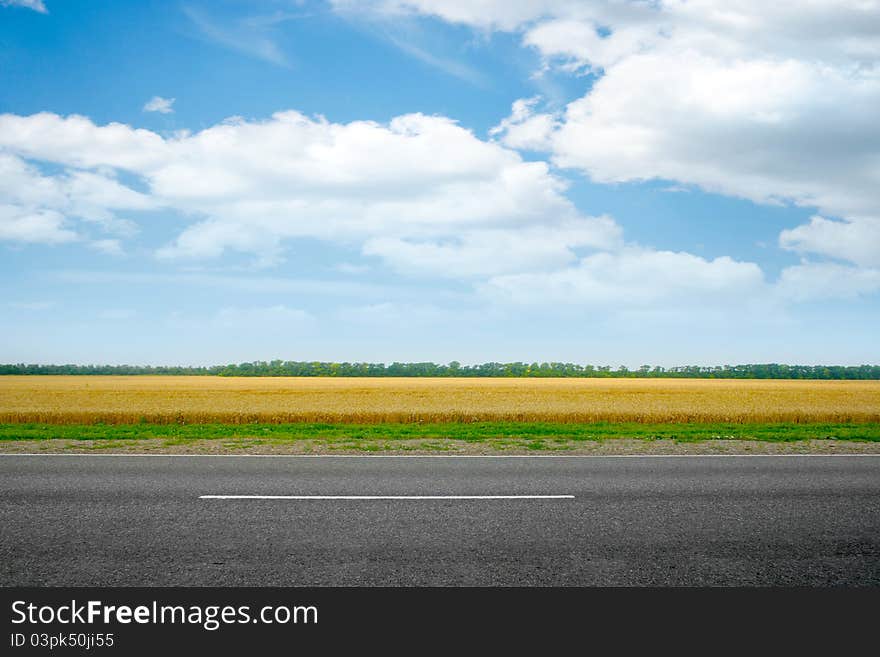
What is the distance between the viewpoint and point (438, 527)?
6727mm

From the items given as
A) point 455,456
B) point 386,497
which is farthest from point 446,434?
point 386,497

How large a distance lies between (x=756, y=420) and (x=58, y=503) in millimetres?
23660

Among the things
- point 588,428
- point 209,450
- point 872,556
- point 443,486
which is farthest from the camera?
point 588,428

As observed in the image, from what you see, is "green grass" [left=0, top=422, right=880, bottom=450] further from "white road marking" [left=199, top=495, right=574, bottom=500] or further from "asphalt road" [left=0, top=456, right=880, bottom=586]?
"white road marking" [left=199, top=495, right=574, bottom=500]

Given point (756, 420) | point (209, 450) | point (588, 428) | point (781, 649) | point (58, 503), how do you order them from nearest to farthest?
point (781, 649), point (58, 503), point (209, 450), point (588, 428), point (756, 420)

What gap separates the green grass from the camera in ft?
52.5

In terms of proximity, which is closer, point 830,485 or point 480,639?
point 480,639

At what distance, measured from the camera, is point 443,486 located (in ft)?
30.0

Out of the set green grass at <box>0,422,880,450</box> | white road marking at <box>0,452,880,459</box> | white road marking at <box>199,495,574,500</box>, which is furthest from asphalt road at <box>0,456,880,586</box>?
green grass at <box>0,422,880,450</box>

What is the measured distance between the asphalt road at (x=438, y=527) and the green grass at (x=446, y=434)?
5199mm

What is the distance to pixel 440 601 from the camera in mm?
4805

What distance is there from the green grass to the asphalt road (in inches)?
205

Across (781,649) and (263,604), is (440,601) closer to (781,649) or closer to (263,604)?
(263,604)

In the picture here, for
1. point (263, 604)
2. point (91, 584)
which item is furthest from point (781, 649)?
point (91, 584)
